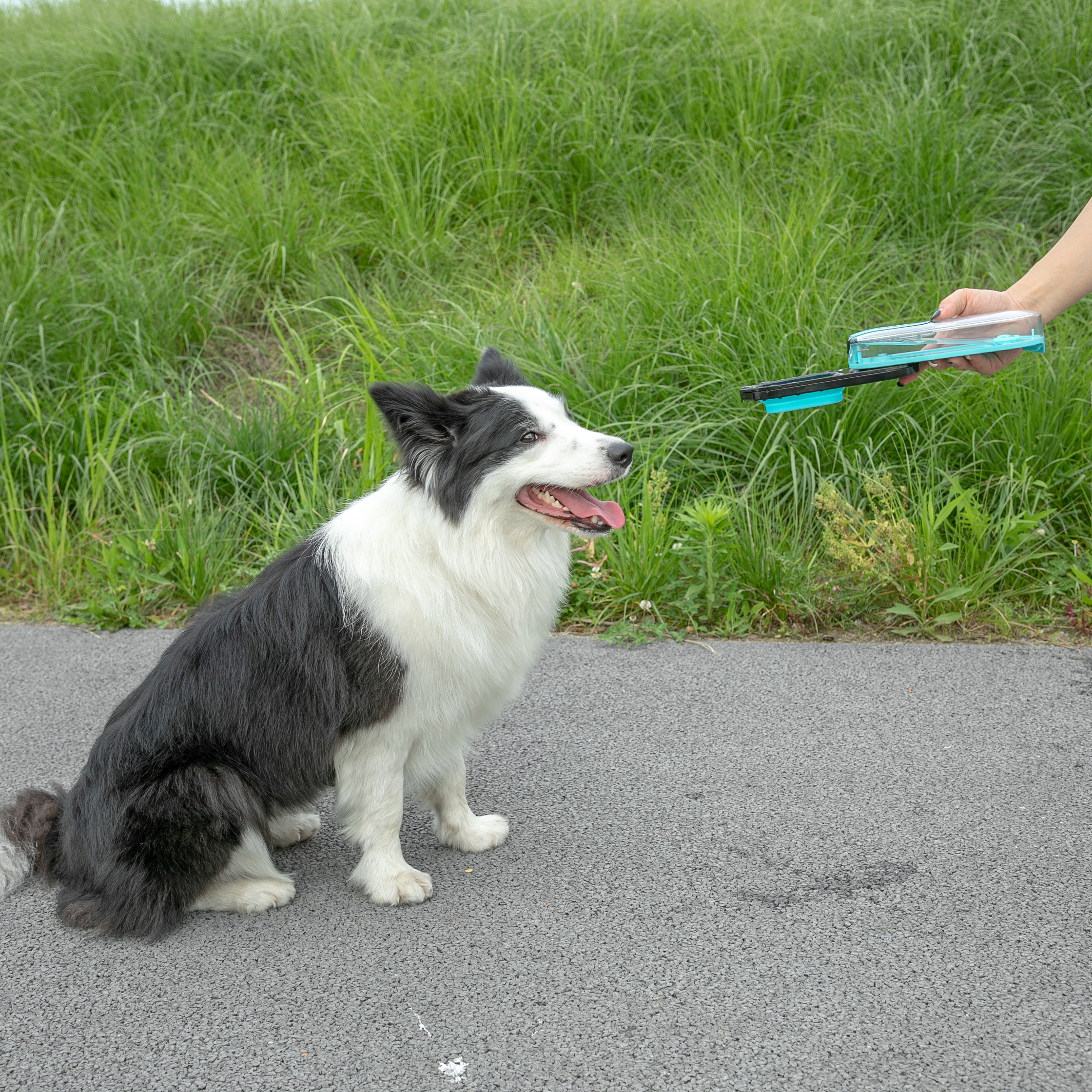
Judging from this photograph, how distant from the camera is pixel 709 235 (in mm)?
5348

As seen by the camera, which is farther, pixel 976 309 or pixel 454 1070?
pixel 976 309

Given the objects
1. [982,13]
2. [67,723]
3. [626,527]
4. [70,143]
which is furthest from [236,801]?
[982,13]

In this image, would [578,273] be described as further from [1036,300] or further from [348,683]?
[348,683]

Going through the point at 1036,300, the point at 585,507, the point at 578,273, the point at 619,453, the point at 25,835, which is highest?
the point at 1036,300

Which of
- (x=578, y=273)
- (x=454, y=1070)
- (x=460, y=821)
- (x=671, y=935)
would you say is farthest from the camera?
(x=578, y=273)

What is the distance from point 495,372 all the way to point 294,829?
4.72 feet

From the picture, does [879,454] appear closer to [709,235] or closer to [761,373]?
[761,373]

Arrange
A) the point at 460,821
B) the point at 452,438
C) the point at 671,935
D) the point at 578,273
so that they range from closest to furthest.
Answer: the point at 671,935 < the point at 452,438 < the point at 460,821 < the point at 578,273

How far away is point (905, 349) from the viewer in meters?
2.45

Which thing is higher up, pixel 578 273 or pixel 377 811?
pixel 578 273

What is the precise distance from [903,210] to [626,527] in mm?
2979

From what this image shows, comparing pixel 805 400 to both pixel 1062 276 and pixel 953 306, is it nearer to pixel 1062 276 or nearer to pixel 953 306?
pixel 953 306

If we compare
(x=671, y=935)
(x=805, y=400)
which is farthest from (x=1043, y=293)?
(x=671, y=935)

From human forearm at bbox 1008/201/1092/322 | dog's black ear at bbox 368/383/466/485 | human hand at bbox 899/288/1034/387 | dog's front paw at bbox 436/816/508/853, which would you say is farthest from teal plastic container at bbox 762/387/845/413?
dog's front paw at bbox 436/816/508/853
